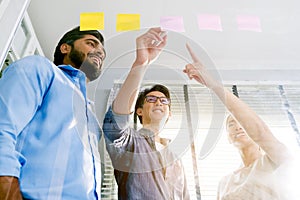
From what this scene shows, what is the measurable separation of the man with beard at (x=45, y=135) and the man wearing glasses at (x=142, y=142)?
0.23 feet

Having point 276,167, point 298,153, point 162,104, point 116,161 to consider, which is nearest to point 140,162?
point 116,161

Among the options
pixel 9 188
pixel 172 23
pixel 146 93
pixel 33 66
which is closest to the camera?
pixel 9 188

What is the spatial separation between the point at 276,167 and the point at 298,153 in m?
0.12

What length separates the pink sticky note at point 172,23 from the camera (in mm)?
930

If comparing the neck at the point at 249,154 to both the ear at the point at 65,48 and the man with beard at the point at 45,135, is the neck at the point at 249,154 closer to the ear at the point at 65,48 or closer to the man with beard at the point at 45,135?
the man with beard at the point at 45,135

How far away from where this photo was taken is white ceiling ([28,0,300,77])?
0.84 metres

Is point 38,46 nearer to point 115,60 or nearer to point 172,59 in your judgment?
point 115,60

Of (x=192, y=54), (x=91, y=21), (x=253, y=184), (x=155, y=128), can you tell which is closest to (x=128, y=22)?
(x=91, y=21)

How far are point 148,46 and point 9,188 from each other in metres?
0.52

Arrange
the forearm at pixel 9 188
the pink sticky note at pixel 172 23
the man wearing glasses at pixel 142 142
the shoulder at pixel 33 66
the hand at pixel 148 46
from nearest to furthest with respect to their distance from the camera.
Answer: the forearm at pixel 9 188 → the shoulder at pixel 33 66 → the man wearing glasses at pixel 142 142 → the hand at pixel 148 46 → the pink sticky note at pixel 172 23

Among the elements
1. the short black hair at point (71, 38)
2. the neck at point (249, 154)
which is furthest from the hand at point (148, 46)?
the neck at point (249, 154)

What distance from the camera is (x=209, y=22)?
1.05 meters

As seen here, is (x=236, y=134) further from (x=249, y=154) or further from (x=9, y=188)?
(x=9, y=188)

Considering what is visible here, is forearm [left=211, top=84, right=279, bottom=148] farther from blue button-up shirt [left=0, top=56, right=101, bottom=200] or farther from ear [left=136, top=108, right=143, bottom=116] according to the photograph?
blue button-up shirt [left=0, top=56, right=101, bottom=200]
